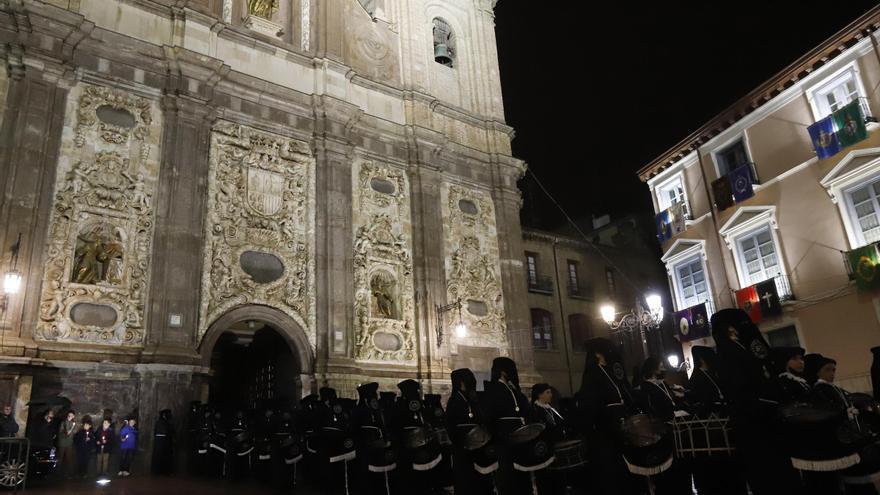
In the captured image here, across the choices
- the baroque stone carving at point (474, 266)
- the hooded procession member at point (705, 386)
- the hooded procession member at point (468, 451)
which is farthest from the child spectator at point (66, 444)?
the hooded procession member at point (705, 386)

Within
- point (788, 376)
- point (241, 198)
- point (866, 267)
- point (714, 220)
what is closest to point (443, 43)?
point (241, 198)

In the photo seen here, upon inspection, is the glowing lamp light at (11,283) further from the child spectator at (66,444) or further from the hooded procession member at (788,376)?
the hooded procession member at (788,376)

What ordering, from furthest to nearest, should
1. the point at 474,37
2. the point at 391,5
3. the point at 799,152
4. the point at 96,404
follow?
1. the point at 474,37
2. the point at 391,5
3. the point at 799,152
4. the point at 96,404

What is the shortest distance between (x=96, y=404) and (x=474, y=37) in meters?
19.3

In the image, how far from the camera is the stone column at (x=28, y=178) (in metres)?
13.7

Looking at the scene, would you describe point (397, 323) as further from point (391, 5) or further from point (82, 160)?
point (391, 5)

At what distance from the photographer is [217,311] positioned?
16469 millimetres

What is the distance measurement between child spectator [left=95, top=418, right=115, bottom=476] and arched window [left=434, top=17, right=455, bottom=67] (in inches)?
684

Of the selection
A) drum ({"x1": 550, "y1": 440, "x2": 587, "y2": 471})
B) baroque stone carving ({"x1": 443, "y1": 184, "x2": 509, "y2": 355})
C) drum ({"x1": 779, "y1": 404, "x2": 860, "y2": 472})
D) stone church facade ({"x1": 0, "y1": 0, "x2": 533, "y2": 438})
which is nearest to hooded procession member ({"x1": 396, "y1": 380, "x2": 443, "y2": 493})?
drum ({"x1": 550, "y1": 440, "x2": 587, "y2": 471})

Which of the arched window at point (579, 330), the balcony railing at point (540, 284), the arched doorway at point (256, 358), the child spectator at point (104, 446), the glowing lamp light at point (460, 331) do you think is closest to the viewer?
Result: the child spectator at point (104, 446)

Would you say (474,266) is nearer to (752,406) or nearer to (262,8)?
(262,8)

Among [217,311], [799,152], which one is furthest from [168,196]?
[799,152]

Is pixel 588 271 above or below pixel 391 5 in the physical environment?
below

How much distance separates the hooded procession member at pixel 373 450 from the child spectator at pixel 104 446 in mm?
6295
